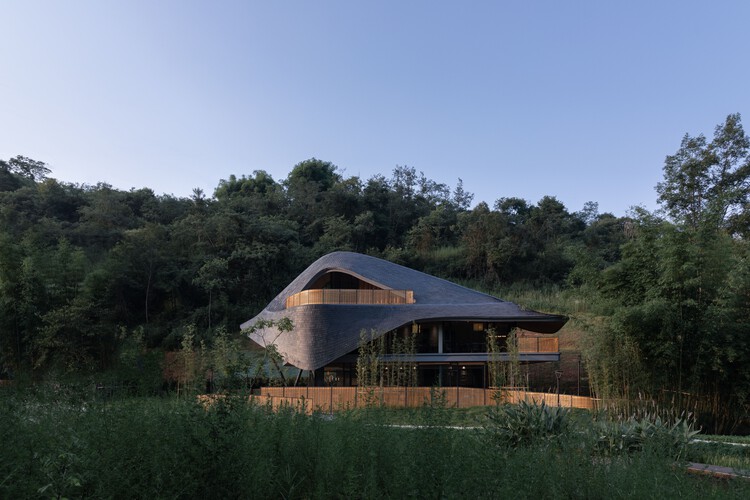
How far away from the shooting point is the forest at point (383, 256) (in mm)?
11938

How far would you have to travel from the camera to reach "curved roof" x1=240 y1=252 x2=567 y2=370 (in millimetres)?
18828

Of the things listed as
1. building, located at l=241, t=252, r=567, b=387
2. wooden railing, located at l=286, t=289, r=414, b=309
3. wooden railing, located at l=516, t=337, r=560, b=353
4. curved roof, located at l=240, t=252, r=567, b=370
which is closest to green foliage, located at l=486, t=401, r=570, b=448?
building, located at l=241, t=252, r=567, b=387

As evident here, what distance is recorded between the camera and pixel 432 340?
2227cm

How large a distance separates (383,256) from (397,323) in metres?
17.1

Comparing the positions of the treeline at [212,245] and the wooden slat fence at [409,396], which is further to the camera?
the treeline at [212,245]

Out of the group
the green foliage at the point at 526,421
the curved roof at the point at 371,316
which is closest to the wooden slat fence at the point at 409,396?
the curved roof at the point at 371,316

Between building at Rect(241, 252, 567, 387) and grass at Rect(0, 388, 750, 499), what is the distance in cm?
1258

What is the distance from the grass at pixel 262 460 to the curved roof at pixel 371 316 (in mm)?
14056

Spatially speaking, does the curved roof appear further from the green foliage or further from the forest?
the green foliage

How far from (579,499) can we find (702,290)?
9.87 m

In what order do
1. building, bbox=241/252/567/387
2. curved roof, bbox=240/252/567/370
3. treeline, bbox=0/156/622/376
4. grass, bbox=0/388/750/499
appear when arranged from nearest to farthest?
1. grass, bbox=0/388/750/499
2. curved roof, bbox=240/252/567/370
3. building, bbox=241/252/567/387
4. treeline, bbox=0/156/622/376

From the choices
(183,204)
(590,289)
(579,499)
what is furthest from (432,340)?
(183,204)

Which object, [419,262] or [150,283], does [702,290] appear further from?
[150,283]

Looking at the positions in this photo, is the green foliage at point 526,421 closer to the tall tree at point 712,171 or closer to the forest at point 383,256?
the forest at point 383,256
